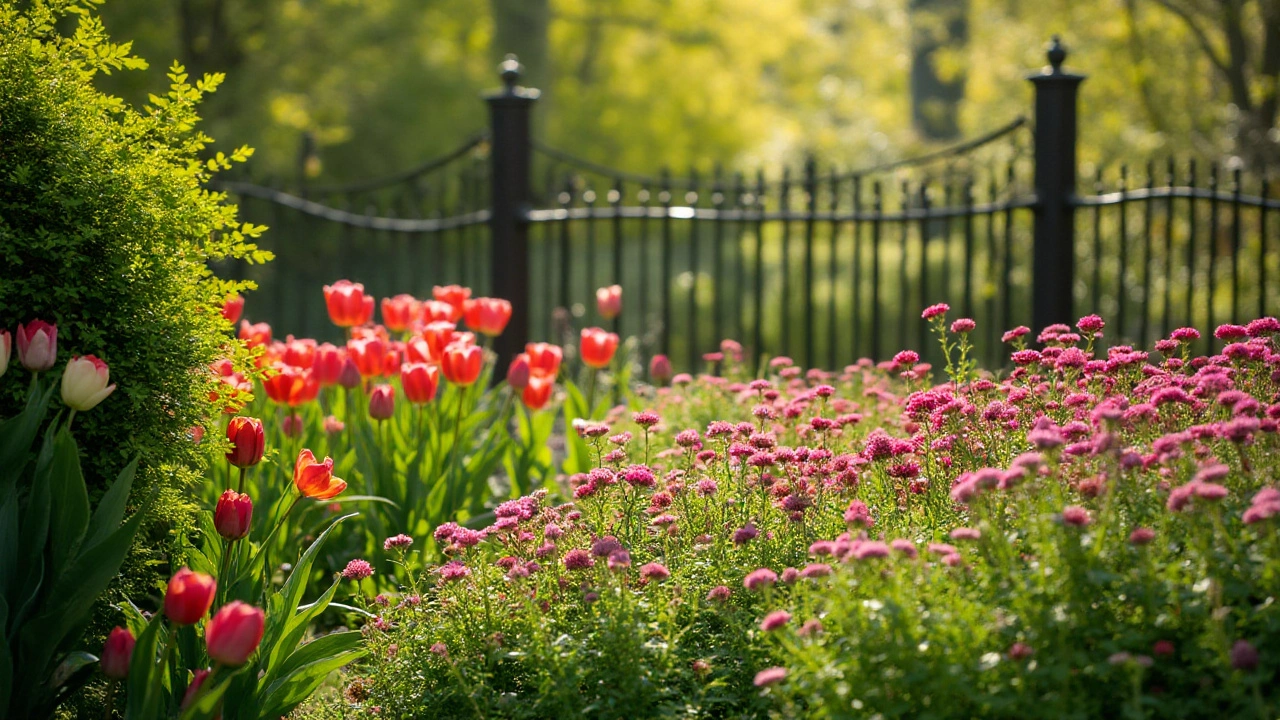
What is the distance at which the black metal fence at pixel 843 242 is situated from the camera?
611 centimetres

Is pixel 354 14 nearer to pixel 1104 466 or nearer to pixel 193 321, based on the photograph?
pixel 193 321

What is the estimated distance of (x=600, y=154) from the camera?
24078mm

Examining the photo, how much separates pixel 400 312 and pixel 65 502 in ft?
7.99

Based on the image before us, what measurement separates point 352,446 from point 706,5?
22956 mm

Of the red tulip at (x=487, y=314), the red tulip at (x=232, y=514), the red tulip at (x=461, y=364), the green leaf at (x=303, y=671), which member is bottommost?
the green leaf at (x=303, y=671)

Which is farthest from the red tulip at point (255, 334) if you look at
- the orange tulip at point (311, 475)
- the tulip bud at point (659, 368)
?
the tulip bud at point (659, 368)

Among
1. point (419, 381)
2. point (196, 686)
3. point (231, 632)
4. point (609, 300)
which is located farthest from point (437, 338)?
point (231, 632)

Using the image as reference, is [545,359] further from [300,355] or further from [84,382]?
[84,382]

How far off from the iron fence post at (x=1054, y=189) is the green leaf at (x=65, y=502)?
15.2 feet

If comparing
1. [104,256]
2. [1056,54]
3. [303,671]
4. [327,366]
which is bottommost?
[303,671]

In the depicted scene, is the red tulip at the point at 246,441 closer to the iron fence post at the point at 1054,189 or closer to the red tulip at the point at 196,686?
the red tulip at the point at 196,686

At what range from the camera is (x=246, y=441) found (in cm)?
306

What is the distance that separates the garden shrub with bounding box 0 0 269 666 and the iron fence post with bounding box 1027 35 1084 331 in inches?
161

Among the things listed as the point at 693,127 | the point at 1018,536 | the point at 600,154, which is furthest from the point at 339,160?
the point at 1018,536
